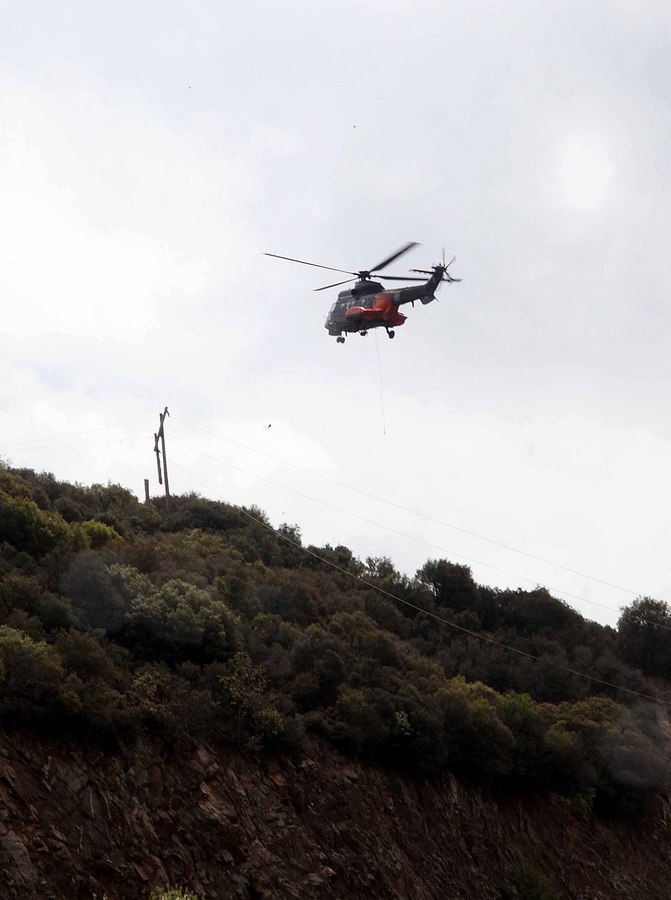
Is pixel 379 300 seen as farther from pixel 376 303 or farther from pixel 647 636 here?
pixel 647 636

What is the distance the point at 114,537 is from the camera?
34781 millimetres

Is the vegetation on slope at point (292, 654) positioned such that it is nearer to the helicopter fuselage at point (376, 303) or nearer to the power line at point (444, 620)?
the power line at point (444, 620)

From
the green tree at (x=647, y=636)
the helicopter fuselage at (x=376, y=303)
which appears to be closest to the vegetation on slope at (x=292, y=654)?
the green tree at (x=647, y=636)

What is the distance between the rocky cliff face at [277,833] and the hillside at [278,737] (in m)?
0.05

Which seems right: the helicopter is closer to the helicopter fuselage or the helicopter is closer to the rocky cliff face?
the helicopter fuselage

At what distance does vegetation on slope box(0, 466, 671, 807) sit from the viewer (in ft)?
75.6

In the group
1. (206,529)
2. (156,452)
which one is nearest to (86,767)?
(206,529)

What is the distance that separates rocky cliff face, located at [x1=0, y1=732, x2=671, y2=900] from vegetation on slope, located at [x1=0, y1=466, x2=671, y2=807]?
0.83 metres

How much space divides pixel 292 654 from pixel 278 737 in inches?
181

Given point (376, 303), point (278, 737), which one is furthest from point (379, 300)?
point (278, 737)

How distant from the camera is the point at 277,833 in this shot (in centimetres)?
2247

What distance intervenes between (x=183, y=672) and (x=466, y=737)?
9.89 meters

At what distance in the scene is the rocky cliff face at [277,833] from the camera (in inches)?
706

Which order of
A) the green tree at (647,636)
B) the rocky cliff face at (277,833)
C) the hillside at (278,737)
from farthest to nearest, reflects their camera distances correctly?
the green tree at (647,636) → the hillside at (278,737) → the rocky cliff face at (277,833)
